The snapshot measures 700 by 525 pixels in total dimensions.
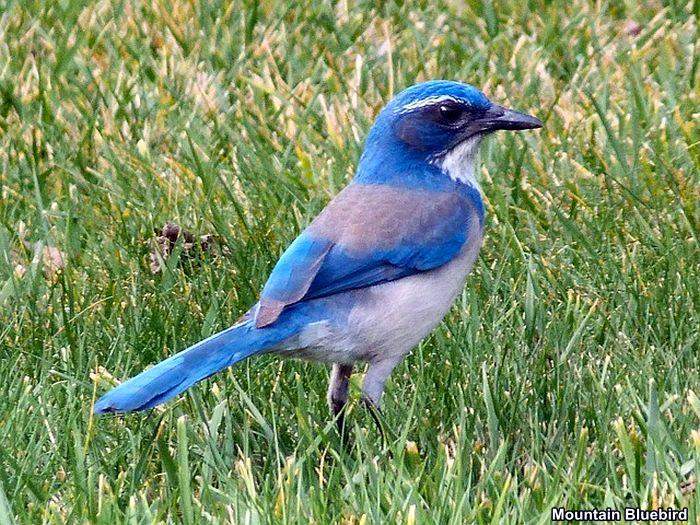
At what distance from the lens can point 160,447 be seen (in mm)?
4195

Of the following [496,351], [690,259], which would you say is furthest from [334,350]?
[690,259]

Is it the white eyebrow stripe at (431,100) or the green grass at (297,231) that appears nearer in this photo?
the green grass at (297,231)

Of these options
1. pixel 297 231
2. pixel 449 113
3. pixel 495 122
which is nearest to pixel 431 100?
pixel 449 113

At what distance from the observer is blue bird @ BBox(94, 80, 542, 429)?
433 centimetres

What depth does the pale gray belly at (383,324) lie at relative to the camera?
14.5ft

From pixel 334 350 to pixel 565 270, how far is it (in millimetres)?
1363

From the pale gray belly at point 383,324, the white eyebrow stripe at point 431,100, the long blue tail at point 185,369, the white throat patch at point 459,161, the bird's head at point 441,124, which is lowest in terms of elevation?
the pale gray belly at point 383,324

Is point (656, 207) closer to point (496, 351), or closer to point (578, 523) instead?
point (496, 351)

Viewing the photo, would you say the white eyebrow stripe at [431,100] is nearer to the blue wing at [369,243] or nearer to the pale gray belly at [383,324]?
the blue wing at [369,243]

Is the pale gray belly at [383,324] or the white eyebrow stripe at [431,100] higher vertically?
the white eyebrow stripe at [431,100]

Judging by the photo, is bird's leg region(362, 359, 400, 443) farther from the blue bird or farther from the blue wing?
the blue wing

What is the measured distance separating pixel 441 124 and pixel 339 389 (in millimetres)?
922

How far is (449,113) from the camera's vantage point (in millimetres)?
4840

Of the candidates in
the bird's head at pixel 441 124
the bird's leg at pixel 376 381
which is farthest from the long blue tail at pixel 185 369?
the bird's head at pixel 441 124
